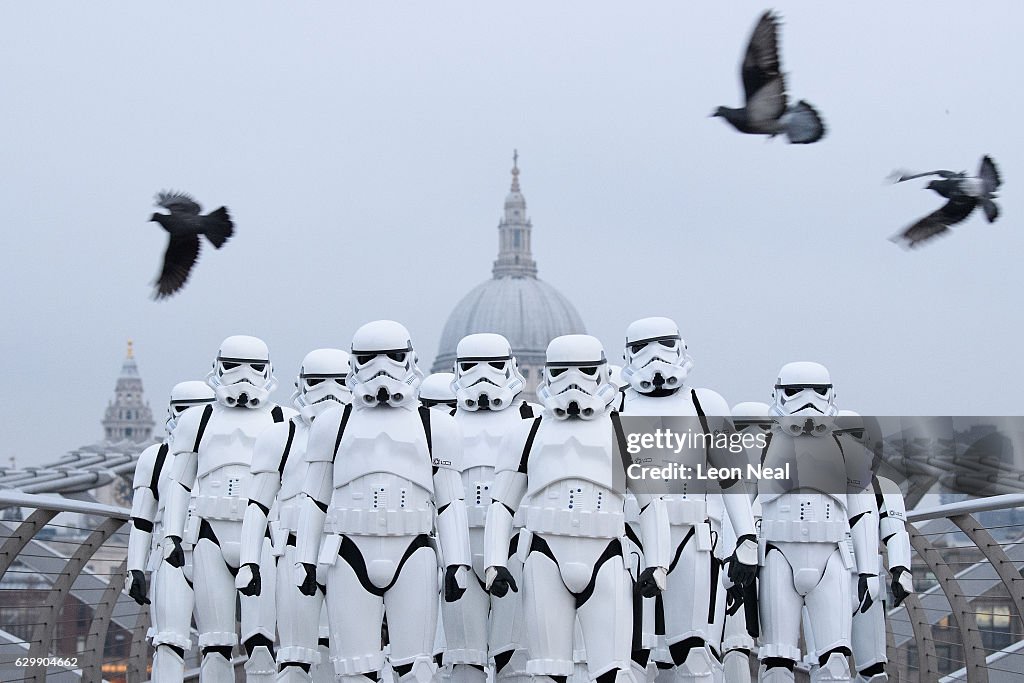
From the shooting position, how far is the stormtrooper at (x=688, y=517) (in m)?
10.3

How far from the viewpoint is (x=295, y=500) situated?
36.7 feet

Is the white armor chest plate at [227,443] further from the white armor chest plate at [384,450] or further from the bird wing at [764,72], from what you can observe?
the bird wing at [764,72]

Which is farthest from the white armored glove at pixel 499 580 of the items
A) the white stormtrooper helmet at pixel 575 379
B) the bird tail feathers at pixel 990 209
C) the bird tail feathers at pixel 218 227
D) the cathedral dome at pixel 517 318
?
the cathedral dome at pixel 517 318

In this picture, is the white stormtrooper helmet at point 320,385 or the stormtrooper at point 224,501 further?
the white stormtrooper helmet at point 320,385

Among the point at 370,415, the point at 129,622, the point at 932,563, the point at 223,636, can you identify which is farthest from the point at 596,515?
the point at 129,622

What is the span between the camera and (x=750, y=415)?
12562 mm

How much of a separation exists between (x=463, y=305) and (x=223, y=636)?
347 ft

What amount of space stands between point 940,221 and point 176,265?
18.9ft

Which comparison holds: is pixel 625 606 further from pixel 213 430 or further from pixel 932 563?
pixel 932 563

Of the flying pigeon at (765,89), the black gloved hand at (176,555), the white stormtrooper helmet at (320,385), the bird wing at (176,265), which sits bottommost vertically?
the black gloved hand at (176,555)

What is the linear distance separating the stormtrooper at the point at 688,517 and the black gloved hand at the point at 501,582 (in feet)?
4.20

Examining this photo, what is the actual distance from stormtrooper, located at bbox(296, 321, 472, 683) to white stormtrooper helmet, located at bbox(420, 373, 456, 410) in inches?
111

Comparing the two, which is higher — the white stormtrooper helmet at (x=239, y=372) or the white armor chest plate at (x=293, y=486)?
the white stormtrooper helmet at (x=239, y=372)

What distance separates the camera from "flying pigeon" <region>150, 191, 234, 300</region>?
11.9m
